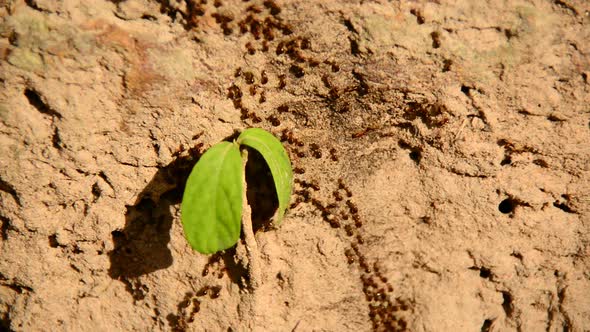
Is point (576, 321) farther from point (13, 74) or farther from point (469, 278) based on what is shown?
point (13, 74)

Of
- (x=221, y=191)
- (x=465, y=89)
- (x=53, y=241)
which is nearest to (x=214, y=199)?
(x=221, y=191)

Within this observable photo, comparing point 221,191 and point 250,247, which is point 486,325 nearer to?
point 250,247

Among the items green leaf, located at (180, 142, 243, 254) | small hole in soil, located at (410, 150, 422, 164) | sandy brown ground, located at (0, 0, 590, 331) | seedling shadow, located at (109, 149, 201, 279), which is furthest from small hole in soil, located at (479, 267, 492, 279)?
seedling shadow, located at (109, 149, 201, 279)

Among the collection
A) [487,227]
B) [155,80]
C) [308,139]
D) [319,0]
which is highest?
[319,0]

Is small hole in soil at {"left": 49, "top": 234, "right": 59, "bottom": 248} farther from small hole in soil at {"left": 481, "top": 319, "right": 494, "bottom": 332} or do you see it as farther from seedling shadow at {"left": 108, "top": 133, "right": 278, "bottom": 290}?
small hole in soil at {"left": 481, "top": 319, "right": 494, "bottom": 332}

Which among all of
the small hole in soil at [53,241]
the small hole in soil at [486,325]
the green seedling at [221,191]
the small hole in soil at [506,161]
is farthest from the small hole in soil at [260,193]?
the small hole in soil at [486,325]

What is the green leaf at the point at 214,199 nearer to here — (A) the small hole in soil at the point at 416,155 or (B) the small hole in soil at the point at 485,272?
(A) the small hole in soil at the point at 416,155

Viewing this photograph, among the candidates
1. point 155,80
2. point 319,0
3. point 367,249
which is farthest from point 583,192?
point 155,80
